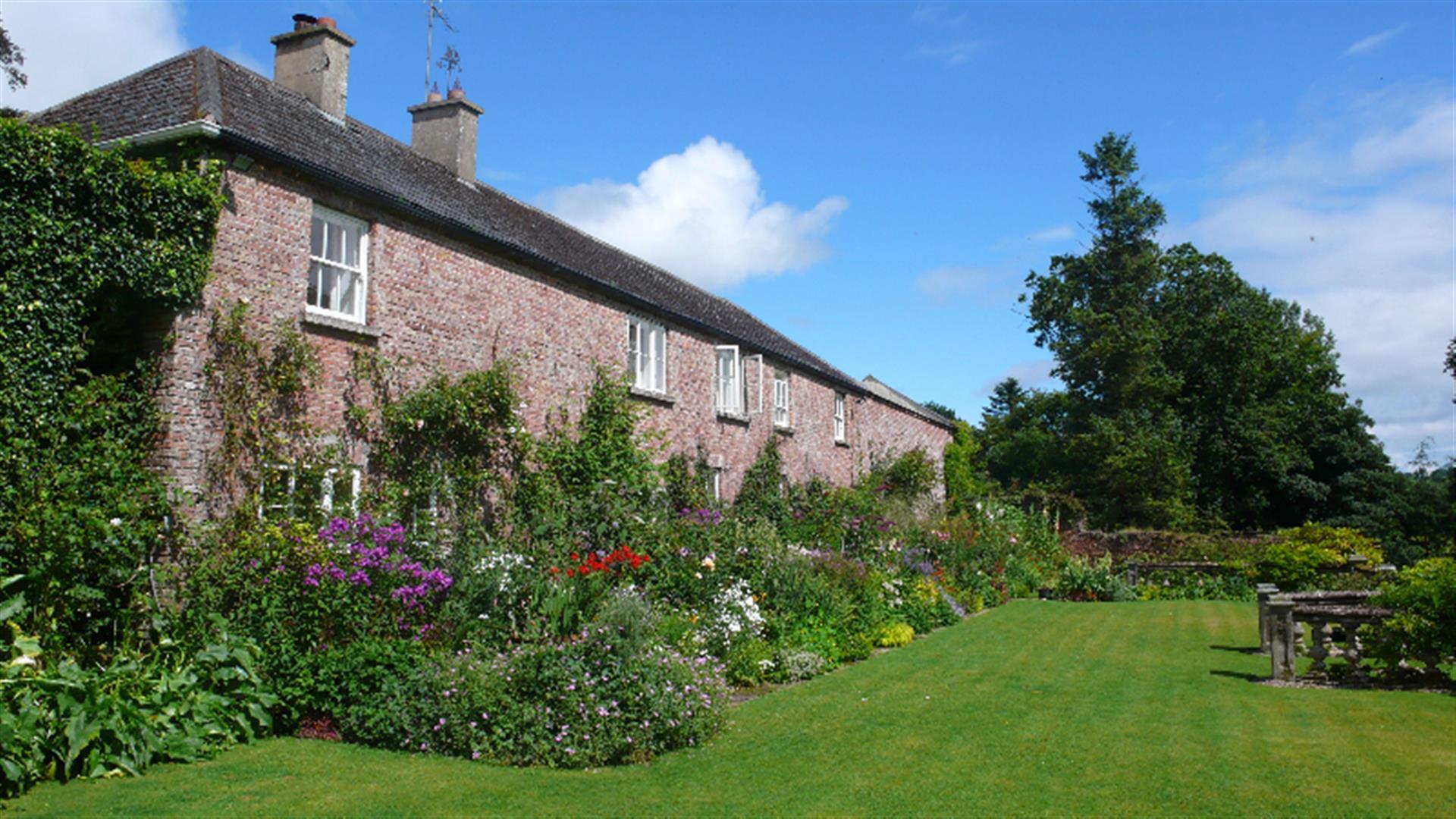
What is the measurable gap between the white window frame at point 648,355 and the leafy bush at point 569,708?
9431 millimetres

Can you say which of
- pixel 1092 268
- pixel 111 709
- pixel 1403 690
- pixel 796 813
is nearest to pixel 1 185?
pixel 111 709

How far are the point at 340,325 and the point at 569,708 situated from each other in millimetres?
6007

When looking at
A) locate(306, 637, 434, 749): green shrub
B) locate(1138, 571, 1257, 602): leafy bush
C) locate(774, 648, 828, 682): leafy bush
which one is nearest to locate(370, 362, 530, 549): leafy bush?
locate(306, 637, 434, 749): green shrub

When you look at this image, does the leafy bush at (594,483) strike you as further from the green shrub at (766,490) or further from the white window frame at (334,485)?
the green shrub at (766,490)

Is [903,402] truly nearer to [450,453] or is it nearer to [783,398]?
[783,398]

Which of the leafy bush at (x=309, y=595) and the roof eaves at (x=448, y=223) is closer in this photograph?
the leafy bush at (x=309, y=595)

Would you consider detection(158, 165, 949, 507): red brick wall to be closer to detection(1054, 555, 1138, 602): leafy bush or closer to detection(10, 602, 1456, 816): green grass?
detection(10, 602, 1456, 816): green grass

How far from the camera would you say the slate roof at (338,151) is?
10.9 m

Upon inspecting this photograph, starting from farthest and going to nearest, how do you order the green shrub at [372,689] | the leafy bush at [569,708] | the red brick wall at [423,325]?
1. the red brick wall at [423,325]
2. the green shrub at [372,689]
3. the leafy bush at [569,708]

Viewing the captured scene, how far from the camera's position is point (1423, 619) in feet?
34.4

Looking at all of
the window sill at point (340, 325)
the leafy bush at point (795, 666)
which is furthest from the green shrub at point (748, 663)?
the window sill at point (340, 325)

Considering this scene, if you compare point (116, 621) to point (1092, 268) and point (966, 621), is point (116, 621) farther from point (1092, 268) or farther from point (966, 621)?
point (1092, 268)

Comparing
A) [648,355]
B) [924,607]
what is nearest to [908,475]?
[924,607]

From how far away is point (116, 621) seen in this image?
9078mm
